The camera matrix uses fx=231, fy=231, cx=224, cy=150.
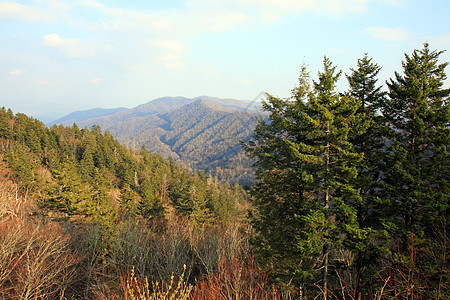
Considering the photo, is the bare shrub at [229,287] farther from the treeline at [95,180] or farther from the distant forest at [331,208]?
the treeline at [95,180]

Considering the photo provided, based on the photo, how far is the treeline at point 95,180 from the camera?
2303cm

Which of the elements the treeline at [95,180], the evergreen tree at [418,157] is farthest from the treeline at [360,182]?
the treeline at [95,180]

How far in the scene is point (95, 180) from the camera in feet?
154

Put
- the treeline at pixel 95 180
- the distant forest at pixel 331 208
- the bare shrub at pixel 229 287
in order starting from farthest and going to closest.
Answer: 1. the treeline at pixel 95 180
2. the distant forest at pixel 331 208
3. the bare shrub at pixel 229 287

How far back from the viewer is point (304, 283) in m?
10.6

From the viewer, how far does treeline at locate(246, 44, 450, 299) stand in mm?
9672

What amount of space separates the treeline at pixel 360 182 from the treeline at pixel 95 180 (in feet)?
41.7

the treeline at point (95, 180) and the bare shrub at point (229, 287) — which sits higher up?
the bare shrub at point (229, 287)

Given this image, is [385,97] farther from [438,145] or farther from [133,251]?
[133,251]

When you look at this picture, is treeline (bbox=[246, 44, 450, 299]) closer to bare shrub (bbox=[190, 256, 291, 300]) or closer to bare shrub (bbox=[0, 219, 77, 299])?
bare shrub (bbox=[190, 256, 291, 300])


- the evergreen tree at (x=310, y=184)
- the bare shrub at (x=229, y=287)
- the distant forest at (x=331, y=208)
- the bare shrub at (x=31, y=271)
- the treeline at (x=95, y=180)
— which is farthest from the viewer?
the treeline at (x=95, y=180)

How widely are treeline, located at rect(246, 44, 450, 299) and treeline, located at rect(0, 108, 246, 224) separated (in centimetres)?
1272

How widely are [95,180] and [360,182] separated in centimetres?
4904

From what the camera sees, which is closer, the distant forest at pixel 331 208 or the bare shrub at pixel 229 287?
the bare shrub at pixel 229 287
